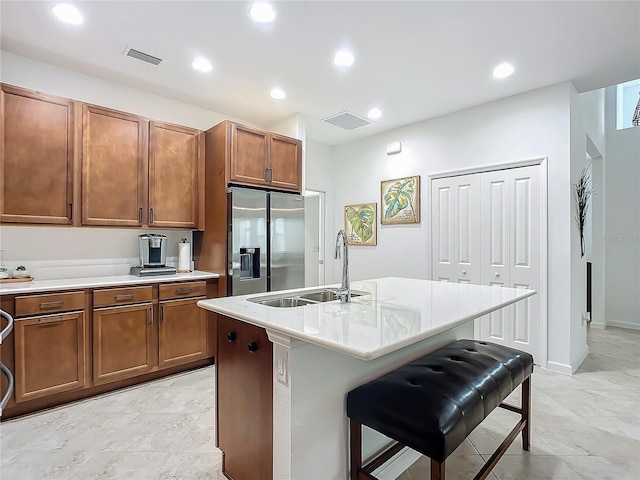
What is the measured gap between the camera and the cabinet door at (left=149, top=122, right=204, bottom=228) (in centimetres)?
323

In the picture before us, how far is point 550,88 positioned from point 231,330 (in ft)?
11.9

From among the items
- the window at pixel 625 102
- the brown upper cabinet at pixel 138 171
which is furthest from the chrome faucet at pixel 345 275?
the window at pixel 625 102

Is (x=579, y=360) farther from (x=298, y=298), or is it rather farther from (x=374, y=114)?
(x=374, y=114)

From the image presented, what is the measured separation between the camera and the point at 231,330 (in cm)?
170

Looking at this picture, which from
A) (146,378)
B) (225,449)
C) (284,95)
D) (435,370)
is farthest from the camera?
(284,95)

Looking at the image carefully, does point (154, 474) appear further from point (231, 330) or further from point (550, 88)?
point (550, 88)

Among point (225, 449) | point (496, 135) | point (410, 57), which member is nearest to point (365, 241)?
point (496, 135)

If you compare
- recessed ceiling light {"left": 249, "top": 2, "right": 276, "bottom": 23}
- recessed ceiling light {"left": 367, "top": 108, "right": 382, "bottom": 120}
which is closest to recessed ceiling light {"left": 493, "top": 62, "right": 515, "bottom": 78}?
recessed ceiling light {"left": 367, "top": 108, "right": 382, "bottom": 120}

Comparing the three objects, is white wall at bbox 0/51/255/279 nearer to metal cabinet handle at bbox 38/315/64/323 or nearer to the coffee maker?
the coffee maker

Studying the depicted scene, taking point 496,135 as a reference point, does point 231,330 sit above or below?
below

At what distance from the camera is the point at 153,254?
10.8 ft

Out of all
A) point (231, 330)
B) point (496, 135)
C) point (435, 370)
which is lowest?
point (435, 370)

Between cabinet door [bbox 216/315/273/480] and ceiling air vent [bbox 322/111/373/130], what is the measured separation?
3.09 m

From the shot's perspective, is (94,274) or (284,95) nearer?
(94,274)
